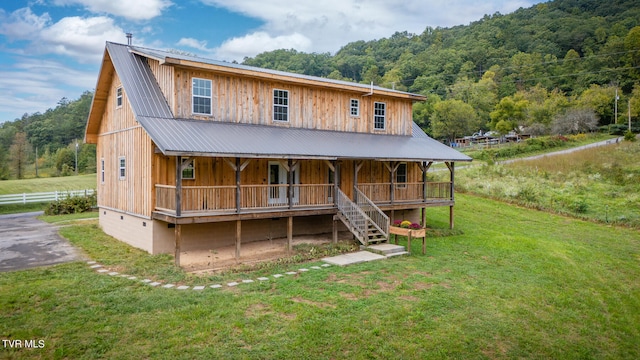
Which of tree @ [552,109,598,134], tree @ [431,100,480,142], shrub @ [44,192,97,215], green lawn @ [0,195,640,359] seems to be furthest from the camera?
tree @ [431,100,480,142]

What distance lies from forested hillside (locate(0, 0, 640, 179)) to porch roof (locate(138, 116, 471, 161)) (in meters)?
34.1

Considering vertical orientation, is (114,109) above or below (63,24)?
below

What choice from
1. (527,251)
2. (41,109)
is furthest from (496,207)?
(41,109)

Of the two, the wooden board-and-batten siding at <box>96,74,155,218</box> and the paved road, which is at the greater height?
the wooden board-and-batten siding at <box>96,74,155,218</box>

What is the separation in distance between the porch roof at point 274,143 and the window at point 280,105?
0.65 metres

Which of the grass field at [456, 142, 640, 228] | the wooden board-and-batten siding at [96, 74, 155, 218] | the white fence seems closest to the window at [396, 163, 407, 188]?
the grass field at [456, 142, 640, 228]

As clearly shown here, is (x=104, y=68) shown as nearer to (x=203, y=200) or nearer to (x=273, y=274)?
(x=203, y=200)

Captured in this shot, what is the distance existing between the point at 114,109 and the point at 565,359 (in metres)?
17.3

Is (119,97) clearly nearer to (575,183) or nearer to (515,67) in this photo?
(575,183)

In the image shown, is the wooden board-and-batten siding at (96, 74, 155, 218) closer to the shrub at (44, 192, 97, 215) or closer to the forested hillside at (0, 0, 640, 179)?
the shrub at (44, 192, 97, 215)

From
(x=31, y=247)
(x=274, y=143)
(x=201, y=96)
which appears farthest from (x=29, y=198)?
(x=274, y=143)

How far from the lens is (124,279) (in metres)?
10.7

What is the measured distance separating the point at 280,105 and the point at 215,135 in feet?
13.9

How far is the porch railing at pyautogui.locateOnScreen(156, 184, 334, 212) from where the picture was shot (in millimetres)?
12969
